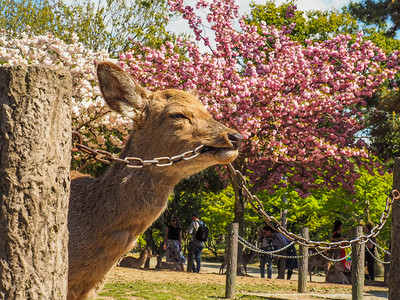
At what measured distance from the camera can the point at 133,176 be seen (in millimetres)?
4246

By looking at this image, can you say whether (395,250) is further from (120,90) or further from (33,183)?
(33,183)

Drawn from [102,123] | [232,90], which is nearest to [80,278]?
[102,123]

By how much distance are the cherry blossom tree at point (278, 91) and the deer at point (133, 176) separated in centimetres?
1207

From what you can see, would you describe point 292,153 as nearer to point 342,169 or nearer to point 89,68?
point 342,169

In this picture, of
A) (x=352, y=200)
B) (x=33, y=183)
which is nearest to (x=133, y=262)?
(x=352, y=200)

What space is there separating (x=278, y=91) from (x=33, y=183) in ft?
54.1

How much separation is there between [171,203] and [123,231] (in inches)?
904

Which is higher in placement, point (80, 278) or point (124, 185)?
point (124, 185)

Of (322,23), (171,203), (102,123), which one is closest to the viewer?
(102,123)

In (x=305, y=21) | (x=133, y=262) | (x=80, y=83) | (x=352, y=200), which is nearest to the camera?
(x=80, y=83)

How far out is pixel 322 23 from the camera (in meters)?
34.1

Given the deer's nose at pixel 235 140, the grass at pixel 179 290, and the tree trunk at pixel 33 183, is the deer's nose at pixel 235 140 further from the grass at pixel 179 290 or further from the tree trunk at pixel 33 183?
the grass at pixel 179 290

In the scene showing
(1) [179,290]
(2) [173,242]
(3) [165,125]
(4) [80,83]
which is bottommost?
(1) [179,290]

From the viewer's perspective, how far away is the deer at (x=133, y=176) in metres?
4.02
